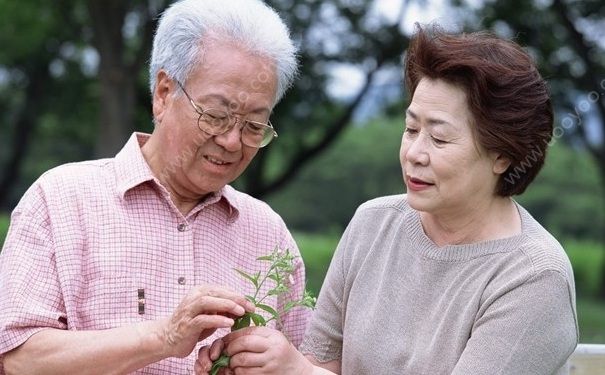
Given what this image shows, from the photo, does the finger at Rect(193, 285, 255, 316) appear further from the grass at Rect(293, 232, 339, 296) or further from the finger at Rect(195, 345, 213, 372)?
the grass at Rect(293, 232, 339, 296)

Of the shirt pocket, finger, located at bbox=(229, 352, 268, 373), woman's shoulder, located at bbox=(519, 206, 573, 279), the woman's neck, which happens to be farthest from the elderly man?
woman's shoulder, located at bbox=(519, 206, 573, 279)

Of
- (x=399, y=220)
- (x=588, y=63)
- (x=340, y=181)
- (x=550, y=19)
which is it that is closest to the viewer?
(x=399, y=220)

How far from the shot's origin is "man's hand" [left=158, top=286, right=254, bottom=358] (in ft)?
8.43

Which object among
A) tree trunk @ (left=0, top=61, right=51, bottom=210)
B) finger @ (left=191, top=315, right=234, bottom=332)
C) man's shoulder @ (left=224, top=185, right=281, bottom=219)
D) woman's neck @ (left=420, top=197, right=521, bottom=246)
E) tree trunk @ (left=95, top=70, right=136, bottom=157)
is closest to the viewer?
finger @ (left=191, top=315, right=234, bottom=332)

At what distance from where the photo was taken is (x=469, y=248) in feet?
9.20

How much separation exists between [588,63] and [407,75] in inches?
407

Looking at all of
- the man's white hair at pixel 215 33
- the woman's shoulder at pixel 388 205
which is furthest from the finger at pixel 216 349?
the man's white hair at pixel 215 33

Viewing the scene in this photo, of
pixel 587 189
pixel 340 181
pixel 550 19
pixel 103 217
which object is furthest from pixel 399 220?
pixel 587 189

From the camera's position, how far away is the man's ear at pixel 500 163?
2.76 meters

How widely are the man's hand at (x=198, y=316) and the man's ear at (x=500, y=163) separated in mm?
764

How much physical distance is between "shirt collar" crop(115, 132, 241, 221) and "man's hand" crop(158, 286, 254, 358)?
0.53 m

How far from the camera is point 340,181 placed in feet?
66.2

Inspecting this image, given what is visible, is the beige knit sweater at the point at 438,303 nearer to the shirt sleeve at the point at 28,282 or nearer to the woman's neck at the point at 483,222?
the woman's neck at the point at 483,222

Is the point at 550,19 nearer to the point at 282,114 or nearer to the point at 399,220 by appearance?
the point at 282,114
